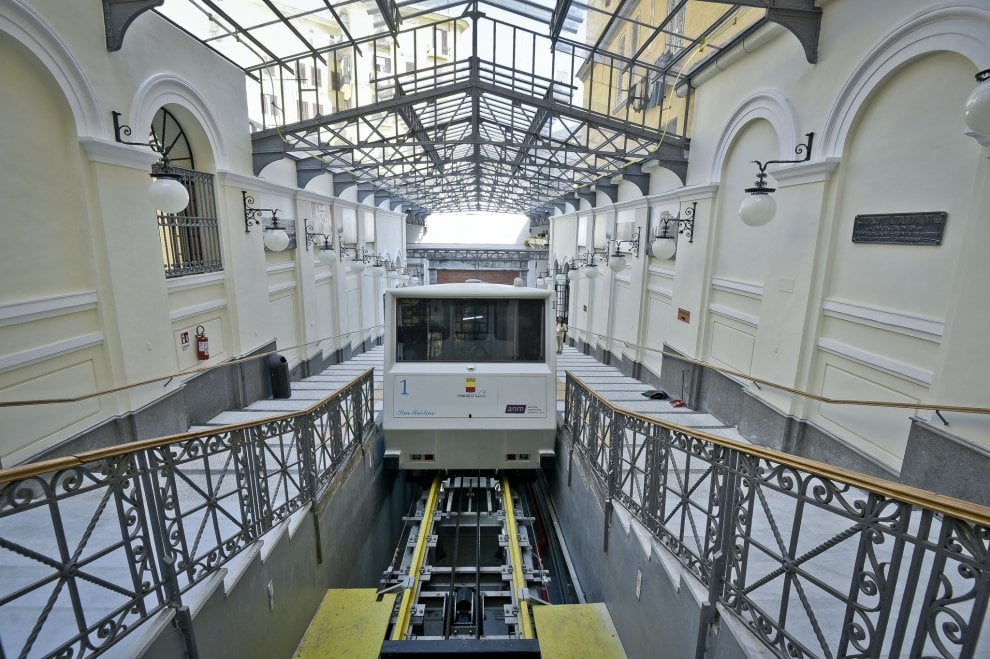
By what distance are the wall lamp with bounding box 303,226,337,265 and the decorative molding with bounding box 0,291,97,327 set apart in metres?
5.76

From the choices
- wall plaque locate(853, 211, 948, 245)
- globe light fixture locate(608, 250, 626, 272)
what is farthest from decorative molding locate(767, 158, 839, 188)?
globe light fixture locate(608, 250, 626, 272)

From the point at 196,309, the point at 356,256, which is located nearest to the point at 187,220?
the point at 196,309

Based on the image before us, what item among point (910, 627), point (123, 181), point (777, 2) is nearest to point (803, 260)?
point (777, 2)

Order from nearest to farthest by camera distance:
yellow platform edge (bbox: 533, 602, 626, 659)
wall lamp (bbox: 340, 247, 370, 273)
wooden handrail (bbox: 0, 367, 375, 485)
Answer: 1. wooden handrail (bbox: 0, 367, 375, 485)
2. yellow platform edge (bbox: 533, 602, 626, 659)
3. wall lamp (bbox: 340, 247, 370, 273)

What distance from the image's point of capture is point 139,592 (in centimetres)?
225

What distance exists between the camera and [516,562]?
5.10 metres

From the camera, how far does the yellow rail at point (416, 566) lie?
13.8 feet

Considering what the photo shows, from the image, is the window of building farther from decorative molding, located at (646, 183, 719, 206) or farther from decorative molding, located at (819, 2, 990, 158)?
decorative molding, located at (819, 2, 990, 158)

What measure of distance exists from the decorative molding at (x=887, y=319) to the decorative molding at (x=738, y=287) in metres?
1.28

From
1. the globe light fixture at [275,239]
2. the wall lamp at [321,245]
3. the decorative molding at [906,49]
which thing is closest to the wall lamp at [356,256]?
the wall lamp at [321,245]

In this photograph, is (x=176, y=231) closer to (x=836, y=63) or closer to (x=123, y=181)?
(x=123, y=181)

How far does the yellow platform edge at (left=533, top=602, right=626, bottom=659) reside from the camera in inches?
147

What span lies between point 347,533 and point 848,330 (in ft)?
18.7

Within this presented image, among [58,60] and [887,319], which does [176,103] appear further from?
[887,319]
